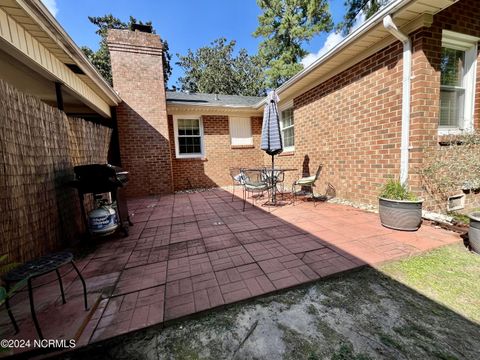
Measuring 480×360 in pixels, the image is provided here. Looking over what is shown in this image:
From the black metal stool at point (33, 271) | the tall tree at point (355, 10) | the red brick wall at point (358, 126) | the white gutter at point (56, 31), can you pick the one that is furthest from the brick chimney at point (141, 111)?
the tall tree at point (355, 10)

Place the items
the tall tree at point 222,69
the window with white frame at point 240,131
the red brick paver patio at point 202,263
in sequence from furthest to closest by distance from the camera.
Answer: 1. the tall tree at point 222,69
2. the window with white frame at point 240,131
3. the red brick paver patio at point 202,263

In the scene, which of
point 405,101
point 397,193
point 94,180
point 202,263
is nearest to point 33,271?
point 202,263

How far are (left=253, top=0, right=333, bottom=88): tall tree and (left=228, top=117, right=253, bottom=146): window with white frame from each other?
8961 millimetres

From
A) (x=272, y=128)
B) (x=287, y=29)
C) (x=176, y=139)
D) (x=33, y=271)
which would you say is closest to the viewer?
(x=33, y=271)

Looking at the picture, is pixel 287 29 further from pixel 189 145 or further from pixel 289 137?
pixel 189 145

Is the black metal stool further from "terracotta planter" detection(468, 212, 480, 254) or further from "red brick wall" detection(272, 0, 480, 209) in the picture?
"red brick wall" detection(272, 0, 480, 209)

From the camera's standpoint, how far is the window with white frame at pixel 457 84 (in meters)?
3.43

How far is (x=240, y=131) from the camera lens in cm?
812

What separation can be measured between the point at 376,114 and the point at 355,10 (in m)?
11.2

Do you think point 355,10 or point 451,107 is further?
point 355,10

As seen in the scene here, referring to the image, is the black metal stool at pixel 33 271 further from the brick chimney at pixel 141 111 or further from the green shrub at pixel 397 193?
the brick chimney at pixel 141 111

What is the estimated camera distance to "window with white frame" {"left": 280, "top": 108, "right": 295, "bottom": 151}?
6793 mm

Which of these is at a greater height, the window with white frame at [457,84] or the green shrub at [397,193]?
the window with white frame at [457,84]

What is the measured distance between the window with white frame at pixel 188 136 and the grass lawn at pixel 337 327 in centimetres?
664
